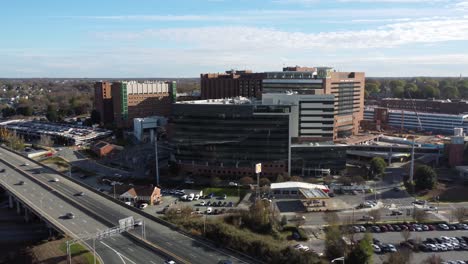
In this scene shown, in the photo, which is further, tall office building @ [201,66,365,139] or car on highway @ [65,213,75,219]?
tall office building @ [201,66,365,139]

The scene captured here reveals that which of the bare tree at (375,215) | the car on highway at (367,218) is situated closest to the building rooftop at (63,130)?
the car on highway at (367,218)

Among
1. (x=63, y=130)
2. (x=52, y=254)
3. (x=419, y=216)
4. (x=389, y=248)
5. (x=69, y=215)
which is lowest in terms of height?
(x=52, y=254)

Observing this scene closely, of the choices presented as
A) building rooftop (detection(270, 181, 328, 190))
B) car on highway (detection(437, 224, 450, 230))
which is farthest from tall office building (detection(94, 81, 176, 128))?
car on highway (detection(437, 224, 450, 230))

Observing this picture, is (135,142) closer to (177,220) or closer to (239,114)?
(239,114)

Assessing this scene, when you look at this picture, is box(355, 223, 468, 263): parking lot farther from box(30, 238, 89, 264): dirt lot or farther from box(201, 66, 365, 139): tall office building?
box(201, 66, 365, 139): tall office building

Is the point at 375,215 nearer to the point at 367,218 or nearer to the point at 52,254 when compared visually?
the point at 367,218

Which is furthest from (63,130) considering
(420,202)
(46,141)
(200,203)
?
(420,202)

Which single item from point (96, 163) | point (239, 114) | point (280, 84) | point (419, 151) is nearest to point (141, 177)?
point (96, 163)
